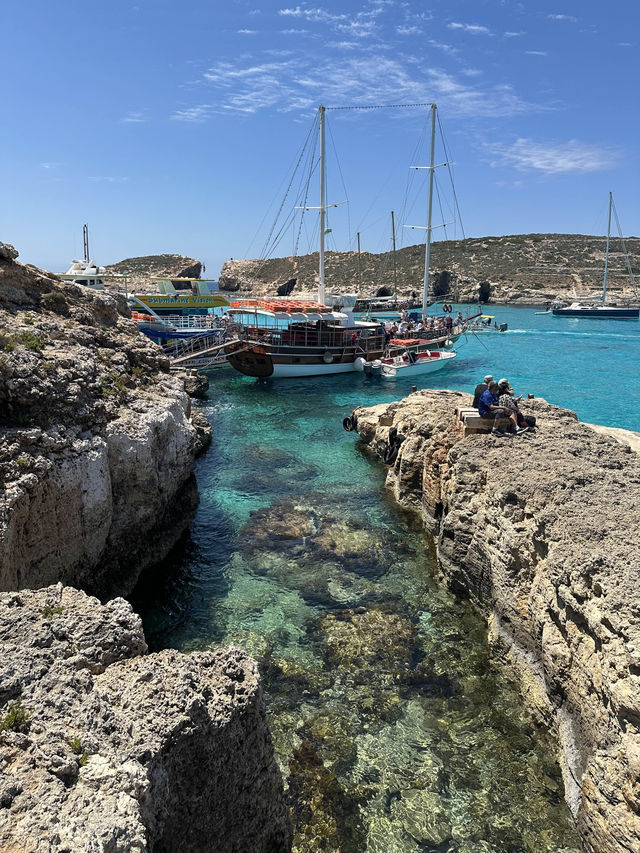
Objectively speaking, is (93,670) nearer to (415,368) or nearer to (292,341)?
(292,341)

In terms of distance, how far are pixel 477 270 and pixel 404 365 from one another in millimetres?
76314

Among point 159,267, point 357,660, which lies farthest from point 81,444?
point 159,267

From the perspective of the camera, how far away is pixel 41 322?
10.8 m

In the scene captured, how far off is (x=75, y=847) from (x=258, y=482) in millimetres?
14088

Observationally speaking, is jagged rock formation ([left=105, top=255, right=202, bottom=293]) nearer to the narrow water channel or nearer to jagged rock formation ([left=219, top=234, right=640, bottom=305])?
jagged rock formation ([left=219, top=234, right=640, bottom=305])

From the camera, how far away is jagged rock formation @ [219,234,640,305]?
3780 inches

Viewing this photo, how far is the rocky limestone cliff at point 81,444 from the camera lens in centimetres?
807

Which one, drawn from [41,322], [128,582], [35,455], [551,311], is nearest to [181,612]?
[128,582]

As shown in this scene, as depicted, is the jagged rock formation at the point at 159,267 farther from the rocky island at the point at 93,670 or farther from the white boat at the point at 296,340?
the rocky island at the point at 93,670

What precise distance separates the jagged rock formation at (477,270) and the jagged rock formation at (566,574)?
3358 inches

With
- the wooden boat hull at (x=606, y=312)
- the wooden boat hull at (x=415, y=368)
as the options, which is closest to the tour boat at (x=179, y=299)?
the wooden boat hull at (x=415, y=368)

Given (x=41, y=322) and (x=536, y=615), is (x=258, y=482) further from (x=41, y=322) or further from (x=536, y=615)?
(x=536, y=615)

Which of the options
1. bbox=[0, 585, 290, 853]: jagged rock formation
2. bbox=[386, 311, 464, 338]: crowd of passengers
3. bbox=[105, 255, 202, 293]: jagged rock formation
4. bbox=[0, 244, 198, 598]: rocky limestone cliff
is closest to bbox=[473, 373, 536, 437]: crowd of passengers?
bbox=[0, 244, 198, 598]: rocky limestone cliff

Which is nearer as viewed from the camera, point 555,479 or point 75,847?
point 75,847
